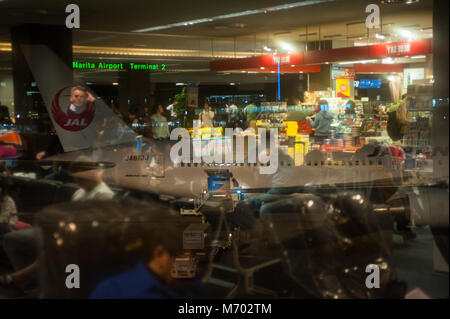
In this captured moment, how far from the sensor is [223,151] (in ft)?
21.9

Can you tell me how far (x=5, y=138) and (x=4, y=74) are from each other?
1.57m

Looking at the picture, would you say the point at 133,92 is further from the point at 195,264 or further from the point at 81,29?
the point at 195,264

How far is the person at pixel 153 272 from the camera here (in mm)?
3490

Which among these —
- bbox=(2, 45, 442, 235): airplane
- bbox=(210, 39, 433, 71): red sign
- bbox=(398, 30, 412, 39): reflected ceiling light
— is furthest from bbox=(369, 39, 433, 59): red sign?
bbox=(2, 45, 442, 235): airplane

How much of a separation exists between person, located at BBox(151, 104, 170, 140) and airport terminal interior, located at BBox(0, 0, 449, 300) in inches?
1.4

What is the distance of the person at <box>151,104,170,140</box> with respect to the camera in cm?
765

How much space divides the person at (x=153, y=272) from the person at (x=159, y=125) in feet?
7.72

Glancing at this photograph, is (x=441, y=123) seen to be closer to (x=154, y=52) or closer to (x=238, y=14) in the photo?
(x=238, y=14)

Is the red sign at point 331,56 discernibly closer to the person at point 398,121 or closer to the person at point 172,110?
the person at point 398,121

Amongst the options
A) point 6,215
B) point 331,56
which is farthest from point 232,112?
point 6,215

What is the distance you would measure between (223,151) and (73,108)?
8.24ft

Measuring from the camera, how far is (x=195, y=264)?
396cm

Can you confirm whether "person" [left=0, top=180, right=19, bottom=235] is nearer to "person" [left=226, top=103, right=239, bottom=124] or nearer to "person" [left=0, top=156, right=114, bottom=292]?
"person" [left=0, top=156, right=114, bottom=292]
